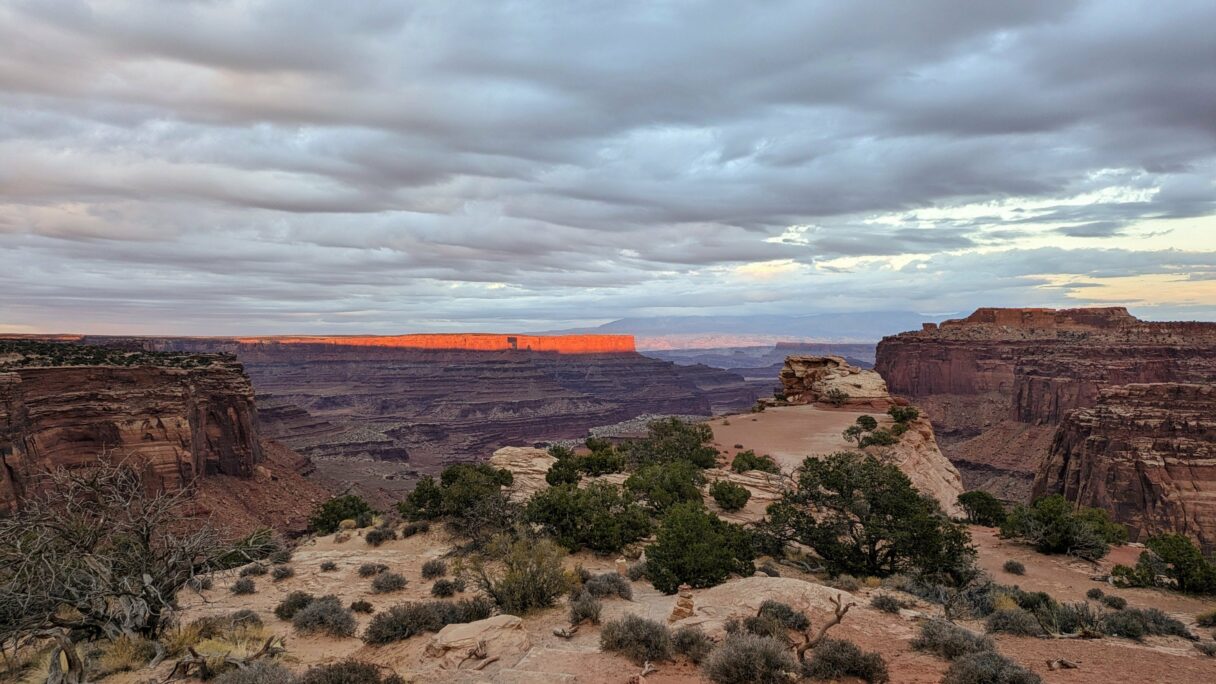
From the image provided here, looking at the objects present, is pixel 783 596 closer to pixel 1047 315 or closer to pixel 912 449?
pixel 912 449

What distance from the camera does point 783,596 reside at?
1406 centimetres

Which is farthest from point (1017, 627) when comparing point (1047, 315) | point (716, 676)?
point (1047, 315)

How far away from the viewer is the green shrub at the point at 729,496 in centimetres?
2869

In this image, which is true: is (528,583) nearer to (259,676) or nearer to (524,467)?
(259,676)

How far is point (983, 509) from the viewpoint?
36.1 m

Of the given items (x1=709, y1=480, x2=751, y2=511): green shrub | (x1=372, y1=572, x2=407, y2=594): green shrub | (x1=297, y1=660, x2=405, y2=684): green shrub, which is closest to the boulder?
(x1=297, y1=660, x2=405, y2=684): green shrub

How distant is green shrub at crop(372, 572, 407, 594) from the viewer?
741 inches

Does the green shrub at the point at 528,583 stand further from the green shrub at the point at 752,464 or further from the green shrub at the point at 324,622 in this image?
the green shrub at the point at 752,464

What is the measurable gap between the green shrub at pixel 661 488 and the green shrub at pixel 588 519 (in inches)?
79.7

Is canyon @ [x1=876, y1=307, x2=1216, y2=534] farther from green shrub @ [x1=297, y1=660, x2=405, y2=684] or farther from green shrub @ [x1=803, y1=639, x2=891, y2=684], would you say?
green shrub @ [x1=297, y1=660, x2=405, y2=684]

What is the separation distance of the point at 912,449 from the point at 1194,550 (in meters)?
19.7

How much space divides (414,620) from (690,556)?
743 cm

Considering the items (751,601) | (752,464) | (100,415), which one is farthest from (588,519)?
(100,415)

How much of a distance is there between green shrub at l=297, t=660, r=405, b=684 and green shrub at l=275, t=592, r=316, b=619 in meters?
7.33
